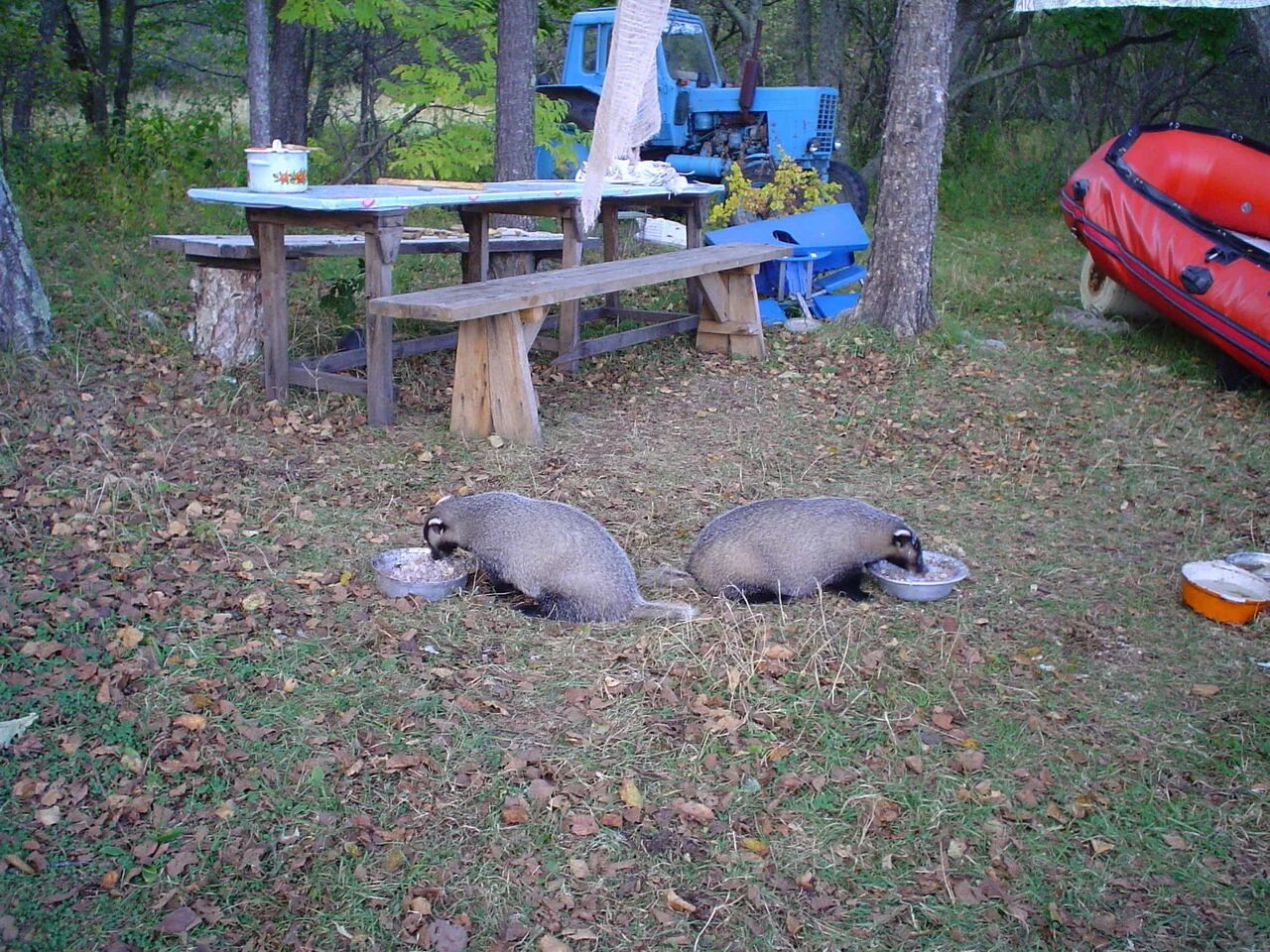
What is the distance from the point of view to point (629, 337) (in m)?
7.38

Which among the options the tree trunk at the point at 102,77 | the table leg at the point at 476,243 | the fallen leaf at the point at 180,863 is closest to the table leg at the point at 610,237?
the table leg at the point at 476,243

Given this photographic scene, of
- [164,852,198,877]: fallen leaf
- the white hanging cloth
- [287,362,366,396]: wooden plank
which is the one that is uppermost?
the white hanging cloth

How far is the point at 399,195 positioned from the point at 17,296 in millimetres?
2130

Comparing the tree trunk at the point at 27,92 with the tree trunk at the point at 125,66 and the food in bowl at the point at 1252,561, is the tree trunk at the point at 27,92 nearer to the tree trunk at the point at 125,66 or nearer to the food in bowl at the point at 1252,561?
the tree trunk at the point at 125,66

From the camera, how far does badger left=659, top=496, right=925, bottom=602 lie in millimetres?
4059

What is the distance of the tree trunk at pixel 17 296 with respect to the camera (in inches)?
231

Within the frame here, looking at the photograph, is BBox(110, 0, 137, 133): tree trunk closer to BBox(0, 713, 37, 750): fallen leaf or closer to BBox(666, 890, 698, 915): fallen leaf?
BBox(0, 713, 37, 750): fallen leaf

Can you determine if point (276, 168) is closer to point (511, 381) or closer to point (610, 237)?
point (511, 381)

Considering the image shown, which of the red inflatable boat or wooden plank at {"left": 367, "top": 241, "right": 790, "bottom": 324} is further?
the red inflatable boat

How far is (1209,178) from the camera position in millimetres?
8570

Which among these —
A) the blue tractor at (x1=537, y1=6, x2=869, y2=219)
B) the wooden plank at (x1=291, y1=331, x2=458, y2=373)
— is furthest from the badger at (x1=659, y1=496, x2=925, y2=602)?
the blue tractor at (x1=537, y1=6, x2=869, y2=219)

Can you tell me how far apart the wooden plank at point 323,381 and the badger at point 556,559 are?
6.95ft

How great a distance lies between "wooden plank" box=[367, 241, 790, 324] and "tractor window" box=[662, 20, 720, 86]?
20.1 ft

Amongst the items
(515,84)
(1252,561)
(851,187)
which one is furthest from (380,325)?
(851,187)
